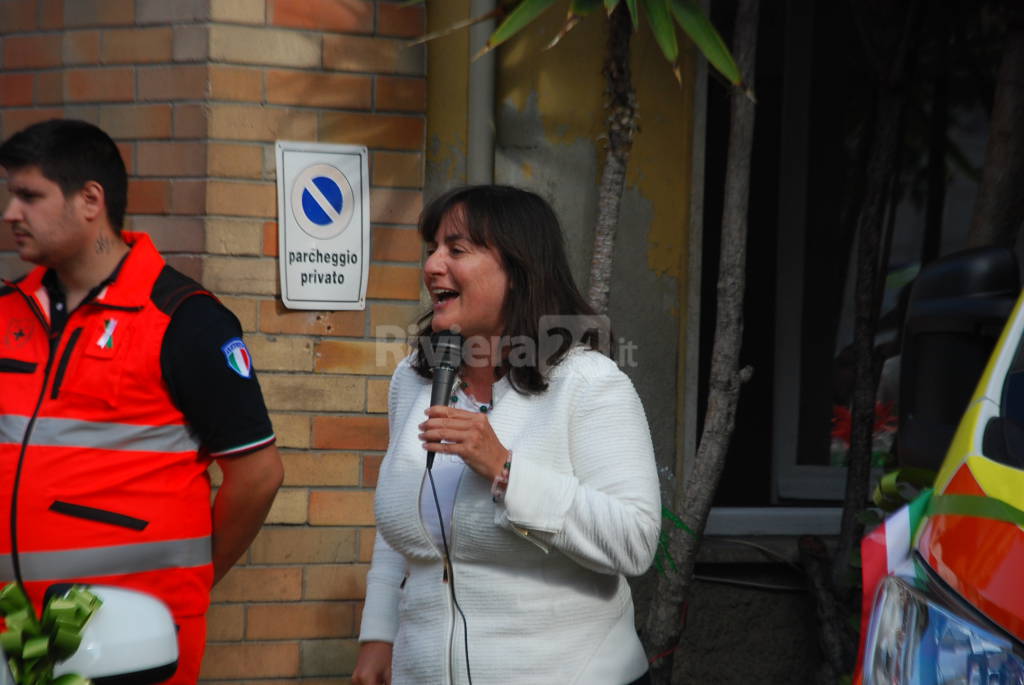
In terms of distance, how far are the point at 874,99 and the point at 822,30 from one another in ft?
1.66

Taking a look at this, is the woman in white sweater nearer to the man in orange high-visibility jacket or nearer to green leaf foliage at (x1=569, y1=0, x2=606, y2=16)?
the man in orange high-visibility jacket

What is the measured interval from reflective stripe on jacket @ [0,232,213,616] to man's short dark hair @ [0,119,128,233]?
0.31 meters

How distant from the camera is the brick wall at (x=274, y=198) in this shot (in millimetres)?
4402

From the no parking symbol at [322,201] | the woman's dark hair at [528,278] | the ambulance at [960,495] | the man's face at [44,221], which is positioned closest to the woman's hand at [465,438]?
the woman's dark hair at [528,278]

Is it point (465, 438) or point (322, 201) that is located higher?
point (322, 201)

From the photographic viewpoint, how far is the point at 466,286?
2789 millimetres

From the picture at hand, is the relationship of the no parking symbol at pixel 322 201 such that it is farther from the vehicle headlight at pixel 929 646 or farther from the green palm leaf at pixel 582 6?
the vehicle headlight at pixel 929 646

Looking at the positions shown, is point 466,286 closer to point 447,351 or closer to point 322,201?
point 447,351

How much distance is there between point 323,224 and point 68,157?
4.16ft

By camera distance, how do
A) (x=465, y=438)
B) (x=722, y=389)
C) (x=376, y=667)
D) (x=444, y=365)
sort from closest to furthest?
(x=465, y=438)
(x=444, y=365)
(x=376, y=667)
(x=722, y=389)

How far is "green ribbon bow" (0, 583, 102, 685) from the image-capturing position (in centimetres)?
174

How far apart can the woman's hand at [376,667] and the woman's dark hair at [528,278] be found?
685mm

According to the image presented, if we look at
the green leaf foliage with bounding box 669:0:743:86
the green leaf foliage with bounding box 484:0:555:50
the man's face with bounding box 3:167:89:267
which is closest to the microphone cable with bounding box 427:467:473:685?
the man's face with bounding box 3:167:89:267

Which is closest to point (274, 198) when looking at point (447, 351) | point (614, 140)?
point (614, 140)
